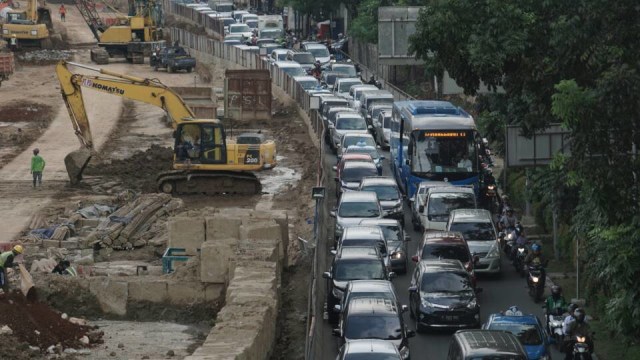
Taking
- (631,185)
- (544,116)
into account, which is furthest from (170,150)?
(631,185)

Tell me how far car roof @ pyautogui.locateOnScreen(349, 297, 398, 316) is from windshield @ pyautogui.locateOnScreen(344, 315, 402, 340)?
129 mm

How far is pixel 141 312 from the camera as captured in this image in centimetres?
3466

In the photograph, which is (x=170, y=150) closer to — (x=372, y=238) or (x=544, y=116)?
(x=372, y=238)

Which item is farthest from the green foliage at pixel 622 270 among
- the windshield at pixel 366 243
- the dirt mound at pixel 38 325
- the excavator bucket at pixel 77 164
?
the excavator bucket at pixel 77 164

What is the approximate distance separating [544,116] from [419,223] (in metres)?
12.0

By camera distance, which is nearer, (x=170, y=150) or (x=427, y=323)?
(x=427, y=323)

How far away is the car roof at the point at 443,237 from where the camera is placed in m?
35.9

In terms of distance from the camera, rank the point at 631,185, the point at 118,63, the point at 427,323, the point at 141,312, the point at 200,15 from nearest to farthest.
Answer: the point at 631,185 < the point at 427,323 < the point at 141,312 < the point at 118,63 < the point at 200,15

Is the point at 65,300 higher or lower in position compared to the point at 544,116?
lower

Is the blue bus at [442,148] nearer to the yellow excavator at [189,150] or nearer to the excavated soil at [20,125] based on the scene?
the yellow excavator at [189,150]

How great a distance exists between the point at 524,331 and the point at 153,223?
19488 mm

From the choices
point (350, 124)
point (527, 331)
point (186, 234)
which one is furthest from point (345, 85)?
point (527, 331)

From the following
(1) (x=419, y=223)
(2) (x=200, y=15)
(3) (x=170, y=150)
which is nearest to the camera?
(1) (x=419, y=223)

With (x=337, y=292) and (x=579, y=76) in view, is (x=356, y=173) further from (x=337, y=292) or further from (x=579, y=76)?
(x=579, y=76)
